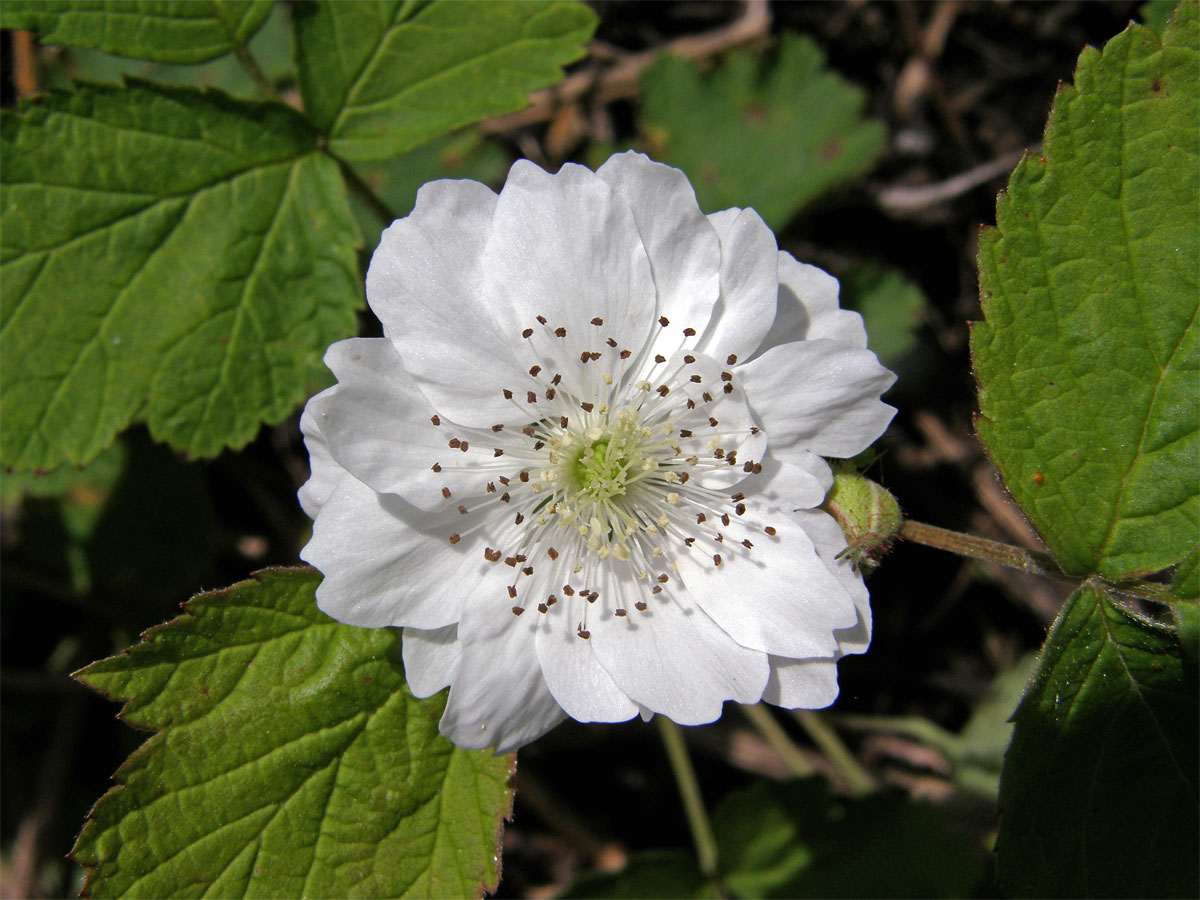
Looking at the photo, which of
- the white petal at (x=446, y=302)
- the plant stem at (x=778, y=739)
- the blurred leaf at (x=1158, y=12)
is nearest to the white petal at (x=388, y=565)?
the white petal at (x=446, y=302)

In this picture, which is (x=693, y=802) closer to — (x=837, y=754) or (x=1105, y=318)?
(x=837, y=754)

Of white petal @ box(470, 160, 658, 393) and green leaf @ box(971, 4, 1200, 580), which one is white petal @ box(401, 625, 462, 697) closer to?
white petal @ box(470, 160, 658, 393)

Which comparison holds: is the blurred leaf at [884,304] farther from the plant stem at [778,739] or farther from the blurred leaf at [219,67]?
the blurred leaf at [219,67]

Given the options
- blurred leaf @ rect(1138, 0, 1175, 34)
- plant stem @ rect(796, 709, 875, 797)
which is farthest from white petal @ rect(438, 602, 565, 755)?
blurred leaf @ rect(1138, 0, 1175, 34)

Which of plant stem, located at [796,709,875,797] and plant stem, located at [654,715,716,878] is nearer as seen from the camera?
plant stem, located at [654,715,716,878]

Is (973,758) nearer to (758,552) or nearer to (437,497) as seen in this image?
(758,552)

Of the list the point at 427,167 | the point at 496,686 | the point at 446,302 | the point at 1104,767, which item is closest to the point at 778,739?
the point at 1104,767
